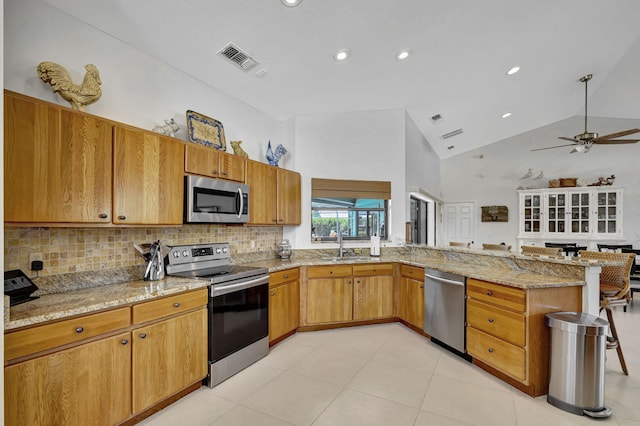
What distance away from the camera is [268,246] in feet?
13.2

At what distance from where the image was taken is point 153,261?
2463mm

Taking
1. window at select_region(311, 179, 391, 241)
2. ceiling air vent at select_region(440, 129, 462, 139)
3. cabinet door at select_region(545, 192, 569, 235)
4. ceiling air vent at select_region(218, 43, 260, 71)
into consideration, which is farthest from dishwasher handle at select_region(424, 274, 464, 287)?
cabinet door at select_region(545, 192, 569, 235)

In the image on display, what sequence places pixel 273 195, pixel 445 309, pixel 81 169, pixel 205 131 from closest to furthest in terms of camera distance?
1. pixel 81 169
2. pixel 205 131
3. pixel 445 309
4. pixel 273 195

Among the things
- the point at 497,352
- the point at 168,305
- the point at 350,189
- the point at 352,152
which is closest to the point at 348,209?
the point at 350,189

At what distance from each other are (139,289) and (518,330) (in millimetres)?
→ 2937

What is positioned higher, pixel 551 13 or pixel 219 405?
pixel 551 13

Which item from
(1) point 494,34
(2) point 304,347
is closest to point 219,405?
(2) point 304,347

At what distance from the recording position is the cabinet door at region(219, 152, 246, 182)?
118 inches

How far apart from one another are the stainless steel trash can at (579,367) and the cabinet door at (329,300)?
6.79ft

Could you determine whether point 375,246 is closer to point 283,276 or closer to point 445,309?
point 445,309

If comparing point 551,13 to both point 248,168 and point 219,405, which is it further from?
point 219,405

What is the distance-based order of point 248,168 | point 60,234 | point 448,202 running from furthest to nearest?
point 448,202 → point 248,168 → point 60,234

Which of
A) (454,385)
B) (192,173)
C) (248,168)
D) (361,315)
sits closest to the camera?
(454,385)

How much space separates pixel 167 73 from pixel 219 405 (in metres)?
2.94
